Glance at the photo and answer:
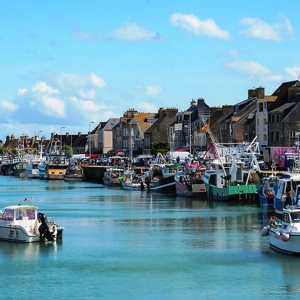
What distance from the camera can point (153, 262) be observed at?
39.7 meters

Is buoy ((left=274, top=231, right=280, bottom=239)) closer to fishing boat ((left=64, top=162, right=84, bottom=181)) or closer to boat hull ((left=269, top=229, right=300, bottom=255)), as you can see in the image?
boat hull ((left=269, top=229, right=300, bottom=255))

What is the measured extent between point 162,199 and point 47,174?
211 feet

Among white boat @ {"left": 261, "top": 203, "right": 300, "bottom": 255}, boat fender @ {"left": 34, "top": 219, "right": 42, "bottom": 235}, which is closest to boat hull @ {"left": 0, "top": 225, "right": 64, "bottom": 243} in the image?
boat fender @ {"left": 34, "top": 219, "right": 42, "bottom": 235}

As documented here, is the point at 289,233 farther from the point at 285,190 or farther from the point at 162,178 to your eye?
the point at 162,178

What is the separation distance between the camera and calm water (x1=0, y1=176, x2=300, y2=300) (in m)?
33.7

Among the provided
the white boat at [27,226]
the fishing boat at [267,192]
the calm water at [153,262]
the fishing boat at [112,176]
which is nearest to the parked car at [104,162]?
the fishing boat at [112,176]

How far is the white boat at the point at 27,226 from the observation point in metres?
44.1

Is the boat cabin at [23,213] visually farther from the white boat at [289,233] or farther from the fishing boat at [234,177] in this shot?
the fishing boat at [234,177]

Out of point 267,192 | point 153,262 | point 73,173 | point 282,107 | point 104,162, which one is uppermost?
point 282,107

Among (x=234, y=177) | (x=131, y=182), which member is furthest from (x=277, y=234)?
(x=131, y=182)

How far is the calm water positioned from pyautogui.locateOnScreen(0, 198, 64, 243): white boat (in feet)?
1.81

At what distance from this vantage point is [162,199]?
82.6m

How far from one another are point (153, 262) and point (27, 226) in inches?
314

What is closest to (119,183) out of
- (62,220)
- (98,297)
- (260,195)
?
(260,195)
